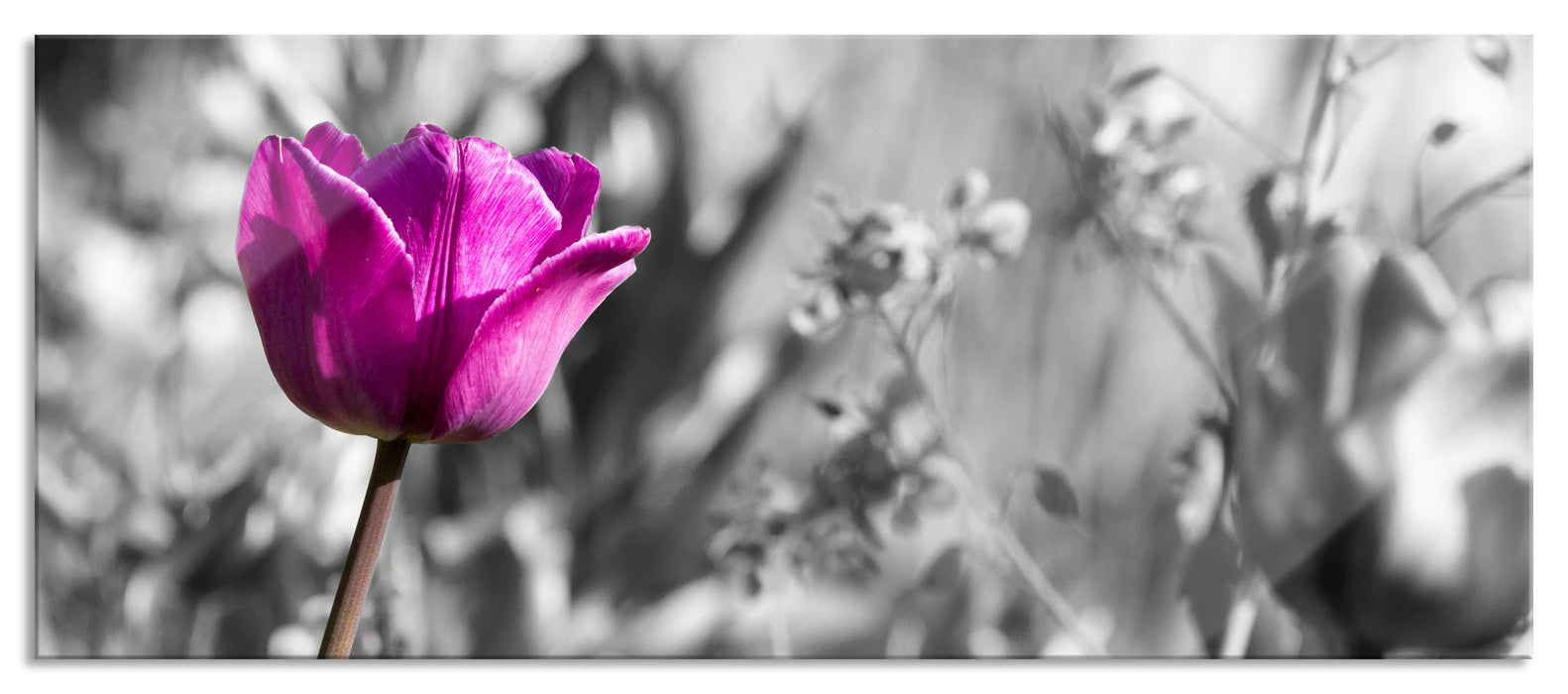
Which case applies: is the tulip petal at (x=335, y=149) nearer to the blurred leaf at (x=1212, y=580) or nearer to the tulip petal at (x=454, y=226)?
the tulip petal at (x=454, y=226)

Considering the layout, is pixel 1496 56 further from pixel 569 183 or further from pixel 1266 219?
pixel 569 183

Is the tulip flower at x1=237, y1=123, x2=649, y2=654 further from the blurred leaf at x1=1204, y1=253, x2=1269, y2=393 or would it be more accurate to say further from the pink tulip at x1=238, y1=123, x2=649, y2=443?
the blurred leaf at x1=1204, y1=253, x2=1269, y2=393

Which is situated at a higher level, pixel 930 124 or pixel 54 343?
pixel 930 124

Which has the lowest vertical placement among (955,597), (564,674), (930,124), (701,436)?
(564,674)

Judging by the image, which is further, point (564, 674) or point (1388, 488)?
point (564, 674)

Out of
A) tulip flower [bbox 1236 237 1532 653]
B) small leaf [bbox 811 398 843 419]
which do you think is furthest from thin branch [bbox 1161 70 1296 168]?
small leaf [bbox 811 398 843 419]

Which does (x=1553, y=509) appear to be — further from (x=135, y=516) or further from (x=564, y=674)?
(x=135, y=516)
